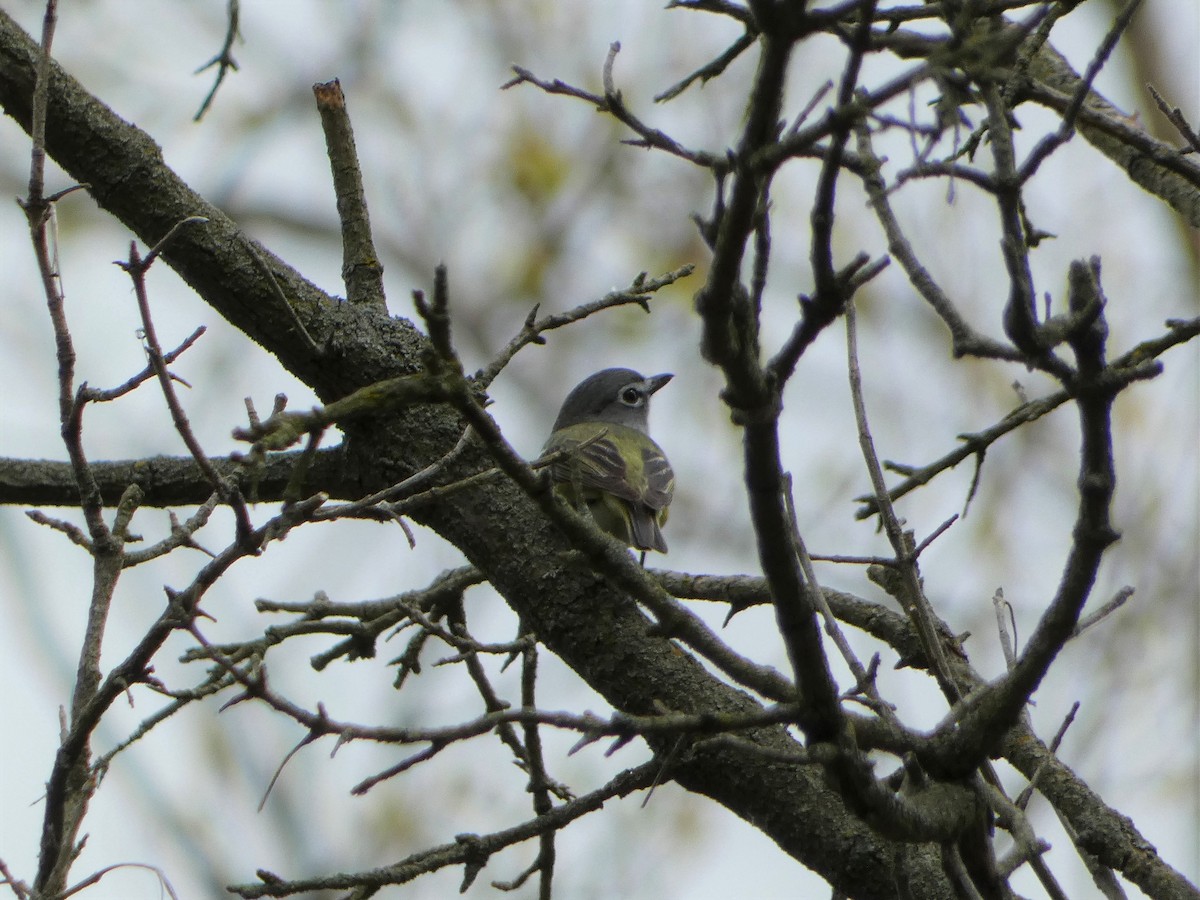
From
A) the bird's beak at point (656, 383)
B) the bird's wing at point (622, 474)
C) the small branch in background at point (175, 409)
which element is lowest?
the small branch in background at point (175, 409)

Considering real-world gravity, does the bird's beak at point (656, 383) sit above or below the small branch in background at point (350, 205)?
above

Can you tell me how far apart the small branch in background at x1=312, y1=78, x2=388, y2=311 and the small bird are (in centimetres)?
159

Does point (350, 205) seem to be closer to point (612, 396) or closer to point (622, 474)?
point (622, 474)

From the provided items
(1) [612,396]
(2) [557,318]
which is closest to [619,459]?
(1) [612,396]

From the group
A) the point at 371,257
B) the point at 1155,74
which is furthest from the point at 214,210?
the point at 1155,74

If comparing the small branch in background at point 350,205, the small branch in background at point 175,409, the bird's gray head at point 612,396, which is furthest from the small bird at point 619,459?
the small branch in background at point 175,409

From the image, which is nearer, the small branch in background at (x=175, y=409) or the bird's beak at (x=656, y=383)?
the small branch in background at (x=175, y=409)

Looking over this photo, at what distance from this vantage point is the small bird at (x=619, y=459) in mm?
7211

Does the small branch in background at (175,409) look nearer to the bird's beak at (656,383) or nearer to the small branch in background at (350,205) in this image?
the small branch in background at (350,205)

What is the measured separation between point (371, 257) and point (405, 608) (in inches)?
60.4

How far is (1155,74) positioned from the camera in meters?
12.7

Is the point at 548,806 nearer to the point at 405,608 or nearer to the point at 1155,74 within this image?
the point at 405,608

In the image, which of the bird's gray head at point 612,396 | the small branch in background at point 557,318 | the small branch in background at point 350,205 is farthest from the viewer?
the bird's gray head at point 612,396

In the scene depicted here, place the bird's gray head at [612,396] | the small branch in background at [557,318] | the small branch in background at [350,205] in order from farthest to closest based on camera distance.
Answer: the bird's gray head at [612,396] → the small branch in background at [350,205] → the small branch in background at [557,318]
